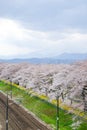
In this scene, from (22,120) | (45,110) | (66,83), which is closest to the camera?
(66,83)

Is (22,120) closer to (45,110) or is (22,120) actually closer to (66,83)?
(45,110)

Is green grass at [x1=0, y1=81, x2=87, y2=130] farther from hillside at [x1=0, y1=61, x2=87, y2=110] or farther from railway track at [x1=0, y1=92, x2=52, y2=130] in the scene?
hillside at [x1=0, y1=61, x2=87, y2=110]

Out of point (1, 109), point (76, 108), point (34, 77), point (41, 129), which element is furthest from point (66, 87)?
point (34, 77)

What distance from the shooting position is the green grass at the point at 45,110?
49666 millimetres

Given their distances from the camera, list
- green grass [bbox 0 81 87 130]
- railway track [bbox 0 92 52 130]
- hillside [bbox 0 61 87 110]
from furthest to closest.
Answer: green grass [bbox 0 81 87 130] < railway track [bbox 0 92 52 130] < hillside [bbox 0 61 87 110]

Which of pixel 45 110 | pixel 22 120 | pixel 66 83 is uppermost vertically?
pixel 66 83

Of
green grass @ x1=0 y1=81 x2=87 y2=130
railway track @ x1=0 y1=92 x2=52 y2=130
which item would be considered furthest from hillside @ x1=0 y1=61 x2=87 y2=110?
railway track @ x1=0 y1=92 x2=52 y2=130

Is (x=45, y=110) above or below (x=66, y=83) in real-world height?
below

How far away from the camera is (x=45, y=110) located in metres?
61.6

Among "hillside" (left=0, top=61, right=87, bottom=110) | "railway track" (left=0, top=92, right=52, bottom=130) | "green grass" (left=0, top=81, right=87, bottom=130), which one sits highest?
"hillside" (left=0, top=61, right=87, bottom=110)

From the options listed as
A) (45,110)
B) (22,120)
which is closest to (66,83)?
(22,120)

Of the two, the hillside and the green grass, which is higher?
the hillside

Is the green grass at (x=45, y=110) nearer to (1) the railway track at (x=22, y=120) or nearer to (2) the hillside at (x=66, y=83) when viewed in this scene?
(1) the railway track at (x=22, y=120)

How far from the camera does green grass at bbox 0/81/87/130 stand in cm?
4967
